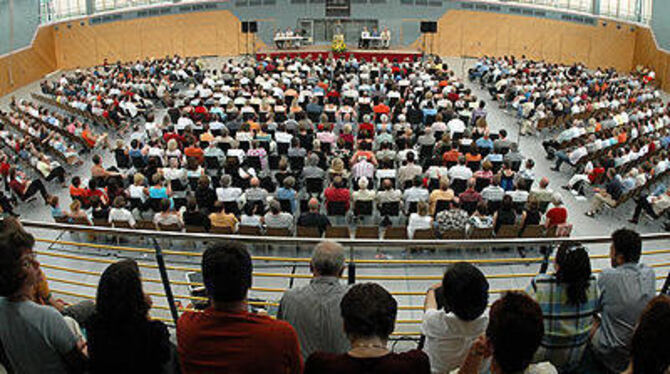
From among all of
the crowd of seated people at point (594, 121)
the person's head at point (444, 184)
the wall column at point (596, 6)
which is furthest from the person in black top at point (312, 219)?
the wall column at point (596, 6)

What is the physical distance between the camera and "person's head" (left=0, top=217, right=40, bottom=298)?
10.6 feet

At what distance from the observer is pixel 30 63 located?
25281 mm

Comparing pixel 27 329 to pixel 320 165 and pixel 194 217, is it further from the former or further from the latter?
pixel 320 165

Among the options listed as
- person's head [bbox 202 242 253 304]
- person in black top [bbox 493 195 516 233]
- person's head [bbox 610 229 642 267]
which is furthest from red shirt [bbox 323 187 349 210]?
person's head [bbox 202 242 253 304]

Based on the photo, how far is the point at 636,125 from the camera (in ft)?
53.6

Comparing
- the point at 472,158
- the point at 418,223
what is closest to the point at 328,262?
the point at 418,223

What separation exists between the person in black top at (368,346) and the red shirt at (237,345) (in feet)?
0.52

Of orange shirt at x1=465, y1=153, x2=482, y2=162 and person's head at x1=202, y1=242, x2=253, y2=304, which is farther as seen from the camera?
orange shirt at x1=465, y1=153, x2=482, y2=162

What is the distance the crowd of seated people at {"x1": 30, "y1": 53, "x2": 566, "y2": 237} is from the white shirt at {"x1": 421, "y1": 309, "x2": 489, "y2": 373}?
5.30 metres

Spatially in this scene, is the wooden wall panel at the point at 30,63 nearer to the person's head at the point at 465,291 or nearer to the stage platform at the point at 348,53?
the stage platform at the point at 348,53

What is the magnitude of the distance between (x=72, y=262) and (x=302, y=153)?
5250 millimetres

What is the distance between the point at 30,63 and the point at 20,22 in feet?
5.91

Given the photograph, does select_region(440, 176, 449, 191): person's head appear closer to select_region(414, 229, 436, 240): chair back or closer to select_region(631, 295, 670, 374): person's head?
select_region(414, 229, 436, 240): chair back

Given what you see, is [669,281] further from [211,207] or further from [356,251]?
[211,207]
